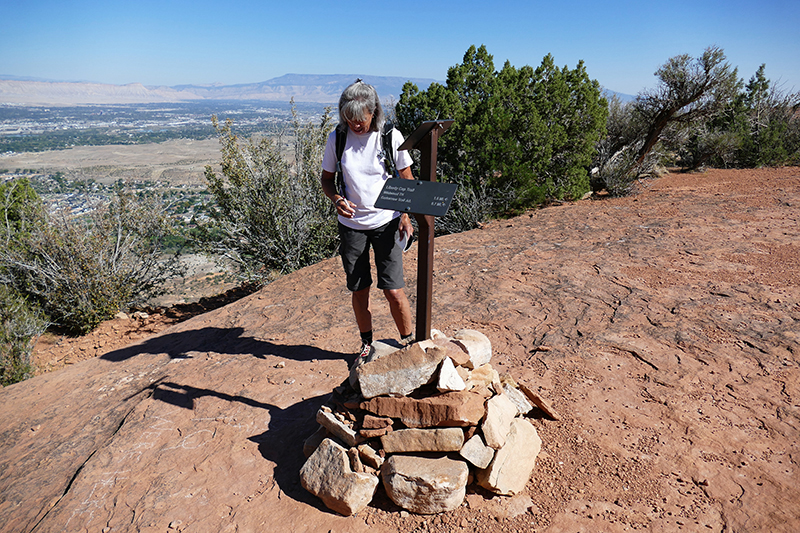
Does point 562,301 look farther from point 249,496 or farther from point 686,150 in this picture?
point 686,150

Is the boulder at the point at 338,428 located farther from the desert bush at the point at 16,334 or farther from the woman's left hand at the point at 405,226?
the desert bush at the point at 16,334

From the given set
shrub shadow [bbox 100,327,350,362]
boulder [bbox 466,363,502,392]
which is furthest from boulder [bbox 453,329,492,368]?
shrub shadow [bbox 100,327,350,362]

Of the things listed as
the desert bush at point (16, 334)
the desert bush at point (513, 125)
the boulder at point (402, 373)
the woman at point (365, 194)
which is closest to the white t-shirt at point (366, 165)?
the woman at point (365, 194)

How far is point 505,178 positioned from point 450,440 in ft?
20.8

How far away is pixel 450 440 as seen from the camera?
220 centimetres

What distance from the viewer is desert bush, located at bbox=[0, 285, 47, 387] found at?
4.82 m

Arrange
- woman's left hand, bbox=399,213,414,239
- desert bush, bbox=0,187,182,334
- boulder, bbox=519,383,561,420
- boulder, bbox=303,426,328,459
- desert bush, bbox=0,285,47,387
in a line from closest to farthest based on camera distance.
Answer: boulder, bbox=303,426,328,459, boulder, bbox=519,383,561,420, woman's left hand, bbox=399,213,414,239, desert bush, bbox=0,285,47,387, desert bush, bbox=0,187,182,334

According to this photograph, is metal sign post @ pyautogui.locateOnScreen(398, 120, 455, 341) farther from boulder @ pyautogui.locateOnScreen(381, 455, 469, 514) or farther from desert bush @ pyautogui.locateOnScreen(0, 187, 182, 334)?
desert bush @ pyautogui.locateOnScreen(0, 187, 182, 334)

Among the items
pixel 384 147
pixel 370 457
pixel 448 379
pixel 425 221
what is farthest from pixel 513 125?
pixel 370 457

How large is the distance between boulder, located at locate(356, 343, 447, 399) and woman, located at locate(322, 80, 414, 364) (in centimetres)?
32

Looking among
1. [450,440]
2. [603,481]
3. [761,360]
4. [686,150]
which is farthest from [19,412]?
[686,150]

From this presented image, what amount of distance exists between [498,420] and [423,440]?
39cm

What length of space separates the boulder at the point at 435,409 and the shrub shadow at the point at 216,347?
1.35 meters

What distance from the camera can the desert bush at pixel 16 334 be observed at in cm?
482
